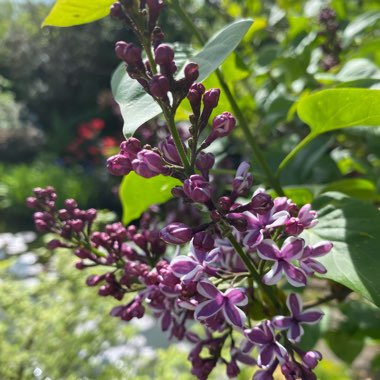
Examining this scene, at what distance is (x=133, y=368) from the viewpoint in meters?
1.68

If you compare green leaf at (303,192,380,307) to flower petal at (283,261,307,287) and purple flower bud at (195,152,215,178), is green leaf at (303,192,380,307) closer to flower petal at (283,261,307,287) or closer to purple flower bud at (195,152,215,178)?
flower petal at (283,261,307,287)

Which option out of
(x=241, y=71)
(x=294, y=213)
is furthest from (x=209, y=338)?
(x=241, y=71)

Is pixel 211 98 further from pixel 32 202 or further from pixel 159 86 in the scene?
pixel 32 202

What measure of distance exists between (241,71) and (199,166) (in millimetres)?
469

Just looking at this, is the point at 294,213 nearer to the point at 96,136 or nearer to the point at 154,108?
the point at 154,108

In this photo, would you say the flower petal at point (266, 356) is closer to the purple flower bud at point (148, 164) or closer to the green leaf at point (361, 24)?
the purple flower bud at point (148, 164)

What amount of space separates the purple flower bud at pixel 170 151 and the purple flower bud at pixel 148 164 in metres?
0.01

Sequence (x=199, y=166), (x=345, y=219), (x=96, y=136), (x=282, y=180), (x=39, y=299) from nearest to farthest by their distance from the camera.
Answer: (x=199, y=166) < (x=345, y=219) < (x=282, y=180) < (x=39, y=299) < (x=96, y=136)

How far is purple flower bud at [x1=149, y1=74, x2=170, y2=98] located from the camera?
1.40 feet

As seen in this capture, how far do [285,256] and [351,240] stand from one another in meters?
0.16

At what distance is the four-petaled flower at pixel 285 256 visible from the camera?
448mm

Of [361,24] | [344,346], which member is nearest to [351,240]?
[361,24]

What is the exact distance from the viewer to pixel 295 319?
0.50 meters

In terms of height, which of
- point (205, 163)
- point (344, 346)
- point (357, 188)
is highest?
point (205, 163)
